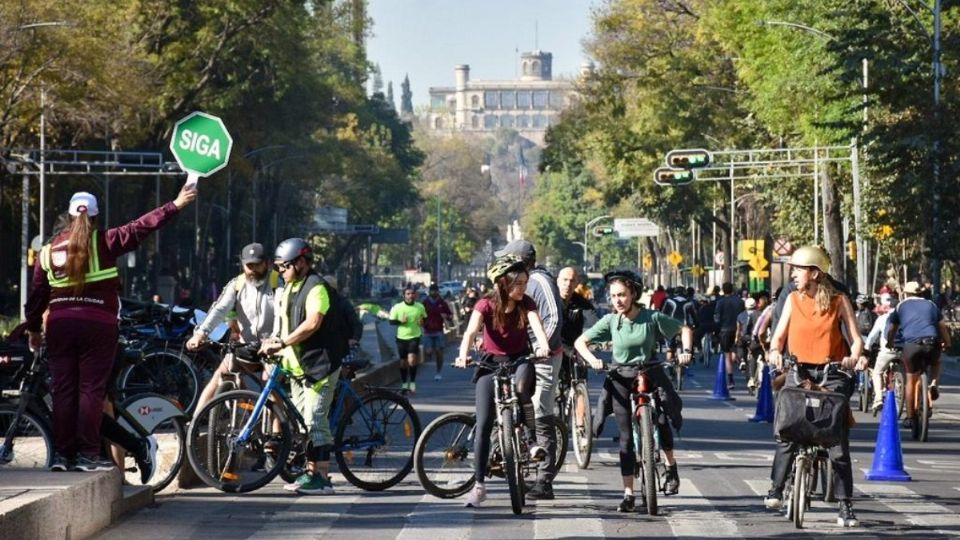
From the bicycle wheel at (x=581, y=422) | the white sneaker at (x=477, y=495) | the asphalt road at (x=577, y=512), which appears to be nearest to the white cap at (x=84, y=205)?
the asphalt road at (x=577, y=512)

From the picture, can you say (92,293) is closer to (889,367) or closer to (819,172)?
(889,367)

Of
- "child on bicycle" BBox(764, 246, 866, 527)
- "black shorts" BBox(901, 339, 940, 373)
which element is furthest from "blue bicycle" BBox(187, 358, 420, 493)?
"black shorts" BBox(901, 339, 940, 373)

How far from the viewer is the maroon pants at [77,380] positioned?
12953 mm

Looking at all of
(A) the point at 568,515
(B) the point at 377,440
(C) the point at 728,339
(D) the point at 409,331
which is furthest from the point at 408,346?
(A) the point at 568,515

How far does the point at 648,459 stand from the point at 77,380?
351 centimetres

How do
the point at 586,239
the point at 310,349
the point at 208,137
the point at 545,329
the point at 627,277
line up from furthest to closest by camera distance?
the point at 586,239 < the point at 208,137 < the point at 545,329 < the point at 310,349 < the point at 627,277

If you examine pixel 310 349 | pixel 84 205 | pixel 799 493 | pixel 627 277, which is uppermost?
pixel 84 205

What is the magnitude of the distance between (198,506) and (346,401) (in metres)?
1.66

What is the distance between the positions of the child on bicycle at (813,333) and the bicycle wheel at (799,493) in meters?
0.34

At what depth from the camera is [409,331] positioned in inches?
1277

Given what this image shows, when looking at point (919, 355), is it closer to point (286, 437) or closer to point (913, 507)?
point (913, 507)

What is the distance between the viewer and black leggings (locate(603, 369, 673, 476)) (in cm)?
1405

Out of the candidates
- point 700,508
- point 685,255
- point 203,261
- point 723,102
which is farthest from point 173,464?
point 685,255

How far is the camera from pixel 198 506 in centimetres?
1424
